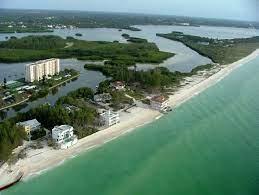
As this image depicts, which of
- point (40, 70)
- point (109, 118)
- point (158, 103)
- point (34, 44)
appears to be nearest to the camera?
point (109, 118)

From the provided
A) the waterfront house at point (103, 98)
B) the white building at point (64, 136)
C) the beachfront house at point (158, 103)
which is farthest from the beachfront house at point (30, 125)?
the beachfront house at point (158, 103)

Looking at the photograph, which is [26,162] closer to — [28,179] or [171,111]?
[28,179]

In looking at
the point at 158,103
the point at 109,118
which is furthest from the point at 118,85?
the point at 109,118

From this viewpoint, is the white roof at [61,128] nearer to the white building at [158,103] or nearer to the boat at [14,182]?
the boat at [14,182]

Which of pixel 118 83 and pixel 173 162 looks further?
pixel 118 83

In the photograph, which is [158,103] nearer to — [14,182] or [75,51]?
[14,182]

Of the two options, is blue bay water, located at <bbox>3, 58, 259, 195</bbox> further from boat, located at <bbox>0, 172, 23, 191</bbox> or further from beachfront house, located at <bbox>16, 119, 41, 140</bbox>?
beachfront house, located at <bbox>16, 119, 41, 140</bbox>

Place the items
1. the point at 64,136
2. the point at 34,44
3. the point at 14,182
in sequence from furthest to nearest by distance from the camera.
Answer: the point at 34,44 → the point at 64,136 → the point at 14,182
